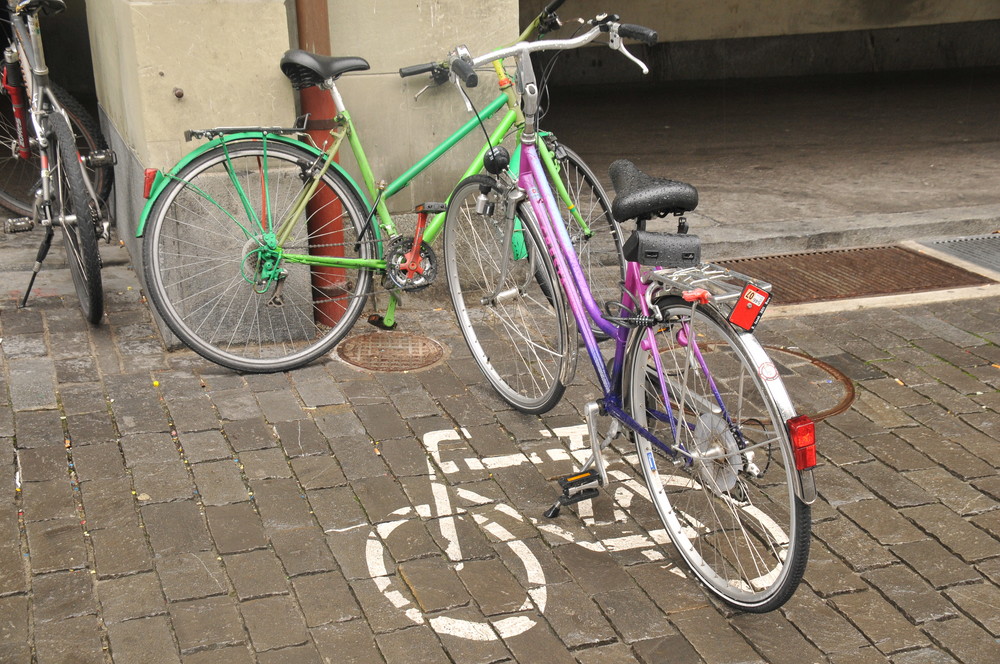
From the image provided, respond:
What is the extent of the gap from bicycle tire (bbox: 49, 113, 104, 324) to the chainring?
52.6 inches

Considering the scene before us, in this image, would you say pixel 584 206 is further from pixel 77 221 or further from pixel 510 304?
pixel 77 221

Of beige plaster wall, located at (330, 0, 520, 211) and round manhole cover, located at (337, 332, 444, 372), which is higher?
beige plaster wall, located at (330, 0, 520, 211)

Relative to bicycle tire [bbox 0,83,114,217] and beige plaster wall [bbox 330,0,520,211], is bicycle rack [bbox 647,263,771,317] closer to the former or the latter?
beige plaster wall [bbox 330,0,520,211]

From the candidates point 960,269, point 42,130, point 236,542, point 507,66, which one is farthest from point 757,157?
point 236,542

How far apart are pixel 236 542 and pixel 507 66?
313cm

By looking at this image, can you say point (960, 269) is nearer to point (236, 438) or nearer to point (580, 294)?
point (580, 294)

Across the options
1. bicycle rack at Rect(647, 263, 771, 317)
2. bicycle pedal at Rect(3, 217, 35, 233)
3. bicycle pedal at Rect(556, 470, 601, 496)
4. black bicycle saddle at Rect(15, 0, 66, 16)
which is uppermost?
black bicycle saddle at Rect(15, 0, 66, 16)

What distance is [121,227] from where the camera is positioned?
21.4 feet

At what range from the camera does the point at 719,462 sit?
351 cm

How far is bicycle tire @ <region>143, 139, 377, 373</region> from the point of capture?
4898 mm

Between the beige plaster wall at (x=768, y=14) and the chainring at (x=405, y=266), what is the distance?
20.8 feet

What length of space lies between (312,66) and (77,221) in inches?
51.9

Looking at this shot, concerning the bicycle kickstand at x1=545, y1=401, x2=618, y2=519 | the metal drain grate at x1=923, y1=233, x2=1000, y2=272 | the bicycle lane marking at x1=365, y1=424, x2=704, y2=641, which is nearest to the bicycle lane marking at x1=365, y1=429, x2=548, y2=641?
the bicycle lane marking at x1=365, y1=424, x2=704, y2=641

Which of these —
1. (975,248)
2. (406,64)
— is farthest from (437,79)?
(975,248)
